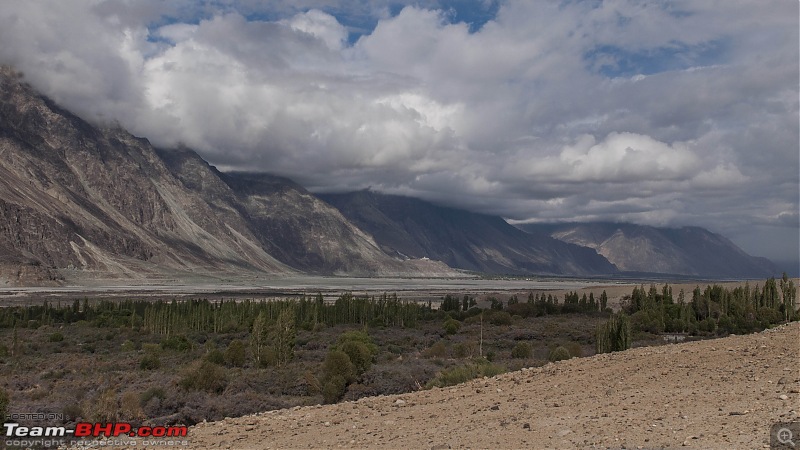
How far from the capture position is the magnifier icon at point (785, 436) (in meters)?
9.12

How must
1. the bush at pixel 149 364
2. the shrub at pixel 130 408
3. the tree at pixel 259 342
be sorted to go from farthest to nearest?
the tree at pixel 259 342 < the bush at pixel 149 364 < the shrub at pixel 130 408

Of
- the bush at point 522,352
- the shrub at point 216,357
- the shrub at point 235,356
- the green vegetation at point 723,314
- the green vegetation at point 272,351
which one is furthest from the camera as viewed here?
the green vegetation at point 723,314

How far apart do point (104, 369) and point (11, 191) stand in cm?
18793

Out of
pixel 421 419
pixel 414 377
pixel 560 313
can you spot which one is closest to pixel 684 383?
pixel 421 419

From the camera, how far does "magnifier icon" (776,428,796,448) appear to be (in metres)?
9.12

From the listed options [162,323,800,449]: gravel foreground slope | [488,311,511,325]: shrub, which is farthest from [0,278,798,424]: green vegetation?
[162,323,800,449]: gravel foreground slope

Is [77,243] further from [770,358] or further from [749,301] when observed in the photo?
[770,358]

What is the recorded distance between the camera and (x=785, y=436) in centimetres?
931

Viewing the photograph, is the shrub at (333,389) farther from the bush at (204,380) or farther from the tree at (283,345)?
the tree at (283,345)

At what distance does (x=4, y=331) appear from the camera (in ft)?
210

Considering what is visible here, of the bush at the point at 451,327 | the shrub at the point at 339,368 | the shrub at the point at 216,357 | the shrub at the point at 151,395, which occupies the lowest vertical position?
the bush at the point at 451,327

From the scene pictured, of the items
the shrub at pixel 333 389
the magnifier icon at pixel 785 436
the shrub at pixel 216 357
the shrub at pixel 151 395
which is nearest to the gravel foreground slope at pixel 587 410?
the magnifier icon at pixel 785 436

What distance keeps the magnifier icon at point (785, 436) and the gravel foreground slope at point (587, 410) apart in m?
0.20

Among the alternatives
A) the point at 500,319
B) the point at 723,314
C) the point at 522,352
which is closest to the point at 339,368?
the point at 522,352
